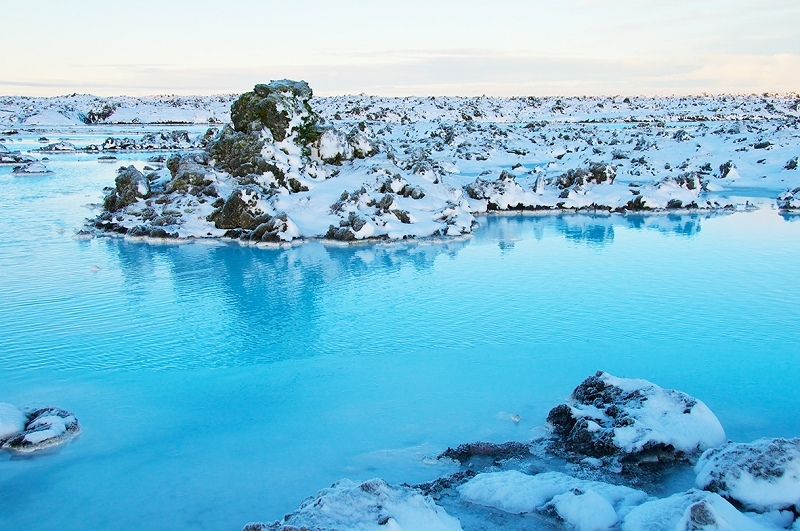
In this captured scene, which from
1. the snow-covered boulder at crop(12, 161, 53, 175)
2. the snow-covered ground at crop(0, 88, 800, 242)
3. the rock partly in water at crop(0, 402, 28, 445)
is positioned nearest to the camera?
the rock partly in water at crop(0, 402, 28, 445)

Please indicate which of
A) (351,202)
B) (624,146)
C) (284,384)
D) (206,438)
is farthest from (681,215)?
(206,438)

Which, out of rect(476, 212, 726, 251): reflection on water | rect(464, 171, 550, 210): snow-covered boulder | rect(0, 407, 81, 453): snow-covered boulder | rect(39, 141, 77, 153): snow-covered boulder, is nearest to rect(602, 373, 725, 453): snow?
rect(0, 407, 81, 453): snow-covered boulder

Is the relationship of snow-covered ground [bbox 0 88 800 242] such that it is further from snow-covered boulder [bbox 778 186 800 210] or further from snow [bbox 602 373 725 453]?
snow [bbox 602 373 725 453]

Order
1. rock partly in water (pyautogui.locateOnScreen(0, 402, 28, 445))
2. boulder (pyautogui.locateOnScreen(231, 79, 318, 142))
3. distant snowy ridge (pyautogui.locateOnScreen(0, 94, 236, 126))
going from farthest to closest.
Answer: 1. distant snowy ridge (pyautogui.locateOnScreen(0, 94, 236, 126))
2. boulder (pyautogui.locateOnScreen(231, 79, 318, 142))
3. rock partly in water (pyautogui.locateOnScreen(0, 402, 28, 445))

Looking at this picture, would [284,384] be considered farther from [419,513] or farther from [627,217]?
[627,217]

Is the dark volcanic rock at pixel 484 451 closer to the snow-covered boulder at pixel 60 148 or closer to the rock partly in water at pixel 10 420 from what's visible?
the rock partly in water at pixel 10 420

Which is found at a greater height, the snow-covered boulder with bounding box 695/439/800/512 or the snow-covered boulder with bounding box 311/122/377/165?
the snow-covered boulder with bounding box 311/122/377/165

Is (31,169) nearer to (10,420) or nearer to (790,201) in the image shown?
(10,420)

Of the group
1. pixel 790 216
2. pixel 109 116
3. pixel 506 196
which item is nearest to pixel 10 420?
pixel 506 196

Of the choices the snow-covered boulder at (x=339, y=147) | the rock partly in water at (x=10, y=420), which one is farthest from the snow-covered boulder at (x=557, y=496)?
the snow-covered boulder at (x=339, y=147)

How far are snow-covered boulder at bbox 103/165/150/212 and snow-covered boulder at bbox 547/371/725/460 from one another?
2421 centimetres

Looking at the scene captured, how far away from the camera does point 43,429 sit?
423 inches

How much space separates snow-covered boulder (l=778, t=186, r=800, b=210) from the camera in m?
33.2

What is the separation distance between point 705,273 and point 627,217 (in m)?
11.9
